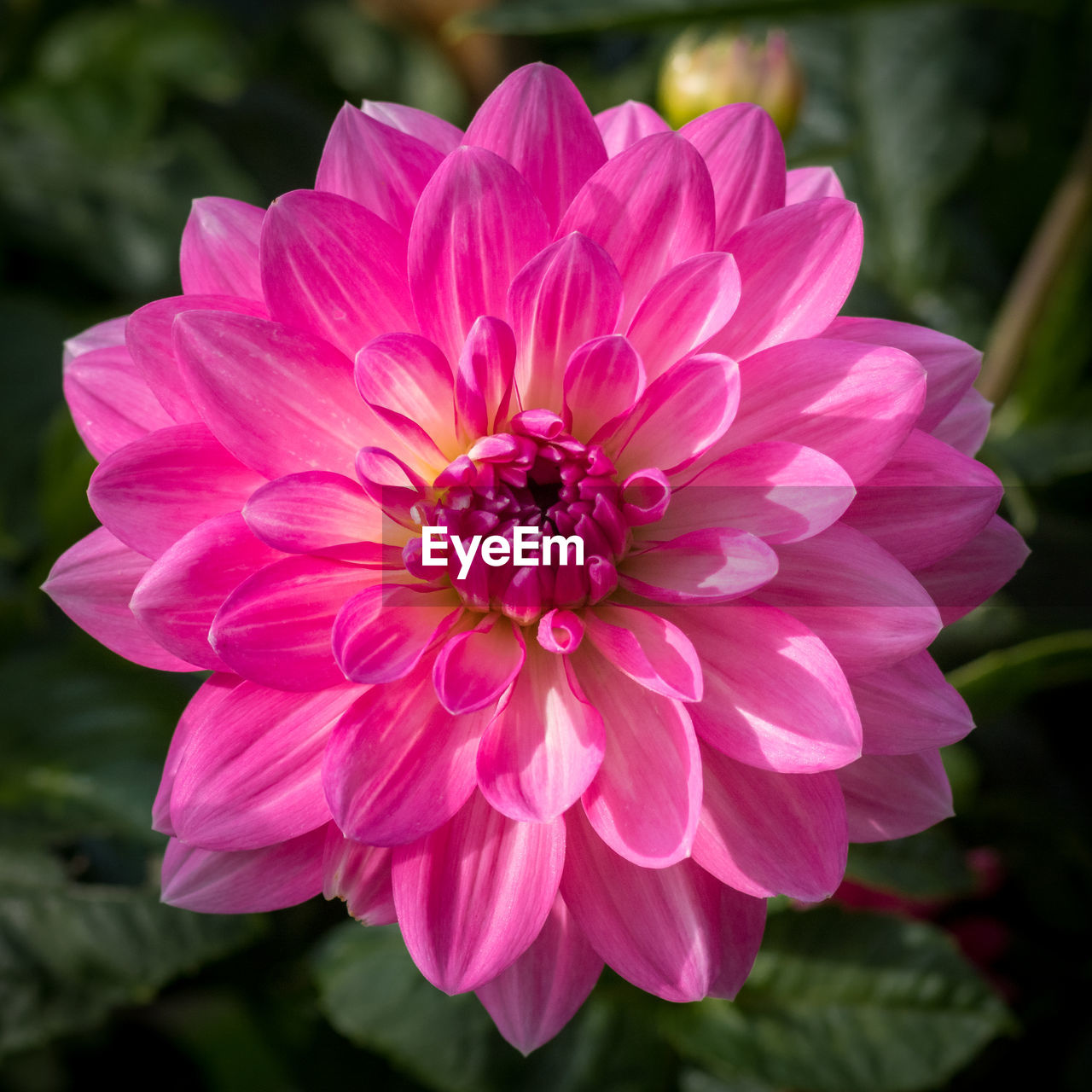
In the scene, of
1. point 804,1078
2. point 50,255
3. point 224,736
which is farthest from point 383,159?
point 50,255

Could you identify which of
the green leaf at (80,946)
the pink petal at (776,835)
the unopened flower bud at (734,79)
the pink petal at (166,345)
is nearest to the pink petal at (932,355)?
the pink petal at (776,835)

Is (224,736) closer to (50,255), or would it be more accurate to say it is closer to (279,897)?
(279,897)

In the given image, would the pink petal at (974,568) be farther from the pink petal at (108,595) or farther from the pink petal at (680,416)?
the pink petal at (108,595)

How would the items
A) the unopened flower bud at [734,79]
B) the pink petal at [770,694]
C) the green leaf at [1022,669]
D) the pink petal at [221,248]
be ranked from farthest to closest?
the unopened flower bud at [734,79]
the green leaf at [1022,669]
the pink petal at [221,248]
the pink petal at [770,694]

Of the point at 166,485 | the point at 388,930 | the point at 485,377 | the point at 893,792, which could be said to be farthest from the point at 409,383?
the point at 388,930

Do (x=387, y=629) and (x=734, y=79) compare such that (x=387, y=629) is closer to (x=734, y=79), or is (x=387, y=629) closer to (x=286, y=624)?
(x=286, y=624)

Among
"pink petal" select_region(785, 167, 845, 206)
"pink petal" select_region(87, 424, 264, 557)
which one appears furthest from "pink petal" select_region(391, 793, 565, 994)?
"pink petal" select_region(785, 167, 845, 206)

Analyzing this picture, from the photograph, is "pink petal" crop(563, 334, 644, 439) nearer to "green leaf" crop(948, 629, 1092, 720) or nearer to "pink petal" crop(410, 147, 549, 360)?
"pink petal" crop(410, 147, 549, 360)
